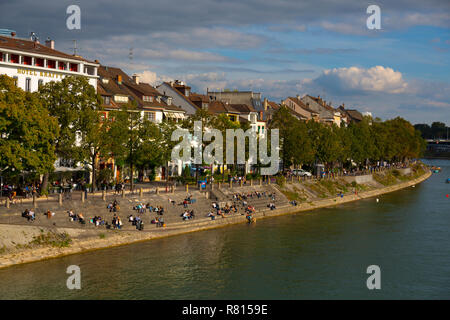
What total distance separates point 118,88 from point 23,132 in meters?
30.9

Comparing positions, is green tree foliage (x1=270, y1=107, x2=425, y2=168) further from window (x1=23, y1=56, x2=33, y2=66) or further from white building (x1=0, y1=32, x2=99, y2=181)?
window (x1=23, y1=56, x2=33, y2=66)

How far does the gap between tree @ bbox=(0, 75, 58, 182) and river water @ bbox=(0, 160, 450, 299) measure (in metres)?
8.76

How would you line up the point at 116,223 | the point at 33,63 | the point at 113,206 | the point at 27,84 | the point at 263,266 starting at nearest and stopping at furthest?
the point at 263,266
the point at 116,223
the point at 113,206
the point at 27,84
the point at 33,63

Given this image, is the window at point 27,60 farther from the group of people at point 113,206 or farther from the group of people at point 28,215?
the group of people at point 28,215

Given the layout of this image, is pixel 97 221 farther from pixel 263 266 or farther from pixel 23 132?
pixel 263 266

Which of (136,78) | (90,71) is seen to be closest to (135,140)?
(90,71)

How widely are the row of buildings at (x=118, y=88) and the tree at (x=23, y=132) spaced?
31.4 ft

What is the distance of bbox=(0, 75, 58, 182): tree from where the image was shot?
44.5 m

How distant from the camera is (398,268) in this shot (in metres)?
45.1

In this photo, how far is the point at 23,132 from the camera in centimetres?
4562

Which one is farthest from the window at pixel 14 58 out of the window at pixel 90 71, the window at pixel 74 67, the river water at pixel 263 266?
the river water at pixel 263 266

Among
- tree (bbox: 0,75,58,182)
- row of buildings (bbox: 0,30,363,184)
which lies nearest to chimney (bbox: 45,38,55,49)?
row of buildings (bbox: 0,30,363,184)
